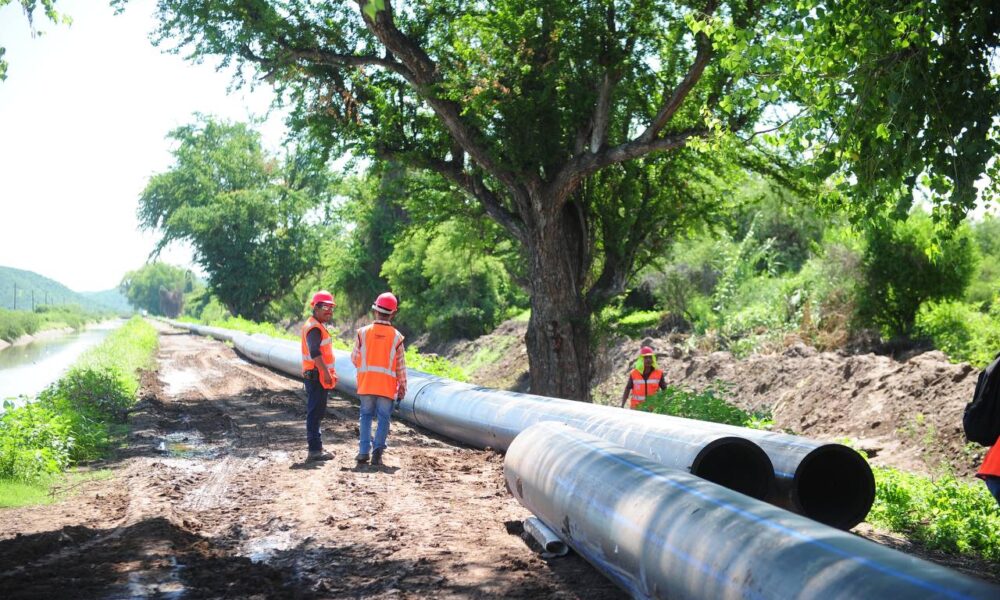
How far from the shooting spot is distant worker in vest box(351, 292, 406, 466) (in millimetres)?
10289

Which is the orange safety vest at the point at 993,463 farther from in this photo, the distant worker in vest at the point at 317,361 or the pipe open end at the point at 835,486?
the distant worker in vest at the point at 317,361

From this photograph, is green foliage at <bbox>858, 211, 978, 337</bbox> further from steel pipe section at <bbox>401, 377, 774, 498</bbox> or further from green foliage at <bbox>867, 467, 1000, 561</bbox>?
green foliage at <bbox>867, 467, 1000, 561</bbox>

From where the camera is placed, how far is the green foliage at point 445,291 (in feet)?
118

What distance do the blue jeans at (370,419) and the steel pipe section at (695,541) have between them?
387cm

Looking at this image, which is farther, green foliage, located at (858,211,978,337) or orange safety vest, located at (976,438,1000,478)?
green foliage, located at (858,211,978,337)

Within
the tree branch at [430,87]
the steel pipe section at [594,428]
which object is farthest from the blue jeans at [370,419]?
the tree branch at [430,87]

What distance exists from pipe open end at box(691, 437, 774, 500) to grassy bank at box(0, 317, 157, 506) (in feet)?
21.2

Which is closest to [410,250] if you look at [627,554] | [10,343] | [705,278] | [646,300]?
[646,300]

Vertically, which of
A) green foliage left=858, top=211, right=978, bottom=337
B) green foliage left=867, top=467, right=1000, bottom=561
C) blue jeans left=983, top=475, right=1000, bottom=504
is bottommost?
green foliage left=867, top=467, right=1000, bottom=561

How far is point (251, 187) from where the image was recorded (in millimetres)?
63781

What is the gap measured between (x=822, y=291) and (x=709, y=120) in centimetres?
1383

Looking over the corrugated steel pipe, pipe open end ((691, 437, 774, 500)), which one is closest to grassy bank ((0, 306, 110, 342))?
the corrugated steel pipe

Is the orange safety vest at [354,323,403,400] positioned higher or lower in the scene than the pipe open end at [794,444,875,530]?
higher

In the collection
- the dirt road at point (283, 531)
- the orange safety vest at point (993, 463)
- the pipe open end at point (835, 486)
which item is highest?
the orange safety vest at point (993, 463)
